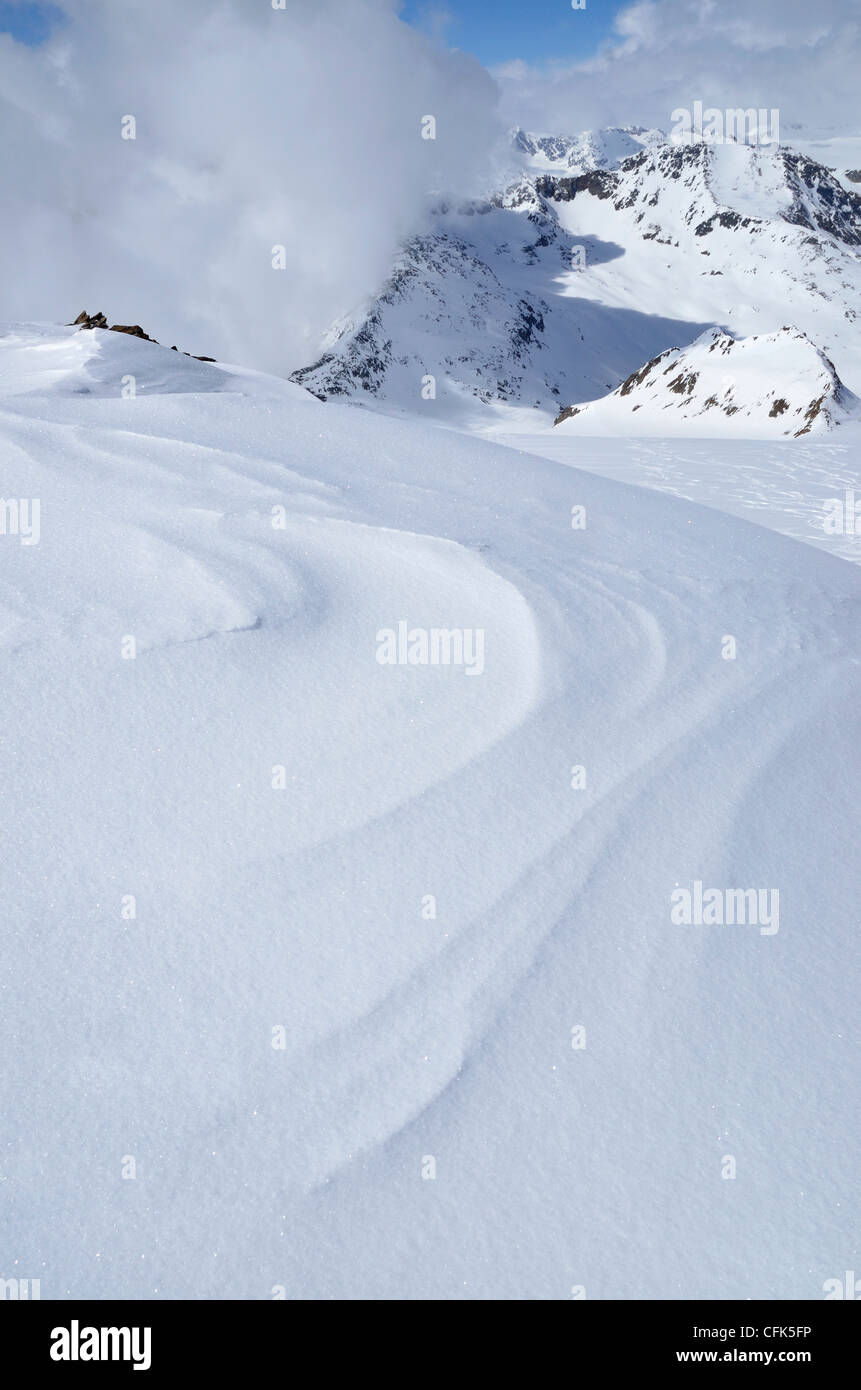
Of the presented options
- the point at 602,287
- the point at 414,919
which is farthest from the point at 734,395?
the point at 602,287

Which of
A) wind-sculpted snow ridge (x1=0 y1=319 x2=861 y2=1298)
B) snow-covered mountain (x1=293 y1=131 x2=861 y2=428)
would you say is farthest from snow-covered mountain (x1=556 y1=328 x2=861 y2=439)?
snow-covered mountain (x1=293 y1=131 x2=861 y2=428)

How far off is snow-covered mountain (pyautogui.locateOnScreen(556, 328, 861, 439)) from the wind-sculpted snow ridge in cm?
4264

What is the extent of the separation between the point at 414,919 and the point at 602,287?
197119mm

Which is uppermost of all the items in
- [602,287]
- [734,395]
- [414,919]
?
[602,287]

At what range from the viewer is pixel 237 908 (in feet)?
8.66

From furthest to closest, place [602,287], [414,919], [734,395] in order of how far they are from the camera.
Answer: [602,287], [734,395], [414,919]

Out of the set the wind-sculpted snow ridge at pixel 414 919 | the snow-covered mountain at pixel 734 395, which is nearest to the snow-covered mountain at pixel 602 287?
the snow-covered mountain at pixel 734 395

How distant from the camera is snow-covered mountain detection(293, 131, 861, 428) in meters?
137

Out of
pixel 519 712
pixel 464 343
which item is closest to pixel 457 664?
pixel 519 712

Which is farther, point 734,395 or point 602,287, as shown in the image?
point 602,287

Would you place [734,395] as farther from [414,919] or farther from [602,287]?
[602,287]

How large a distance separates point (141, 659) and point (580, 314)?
602 feet

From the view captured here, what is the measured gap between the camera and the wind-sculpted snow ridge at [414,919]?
2.03 m

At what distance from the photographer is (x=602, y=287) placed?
176625mm
